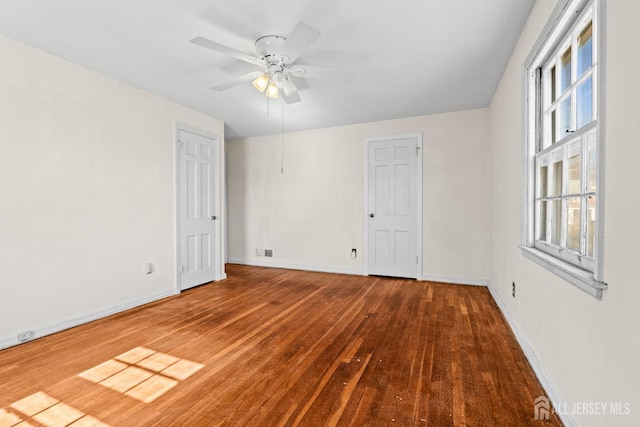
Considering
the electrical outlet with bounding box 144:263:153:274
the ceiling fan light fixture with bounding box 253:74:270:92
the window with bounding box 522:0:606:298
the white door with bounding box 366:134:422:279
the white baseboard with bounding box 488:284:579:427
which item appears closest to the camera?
the window with bounding box 522:0:606:298

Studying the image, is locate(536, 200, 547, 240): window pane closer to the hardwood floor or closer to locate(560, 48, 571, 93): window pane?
locate(560, 48, 571, 93): window pane

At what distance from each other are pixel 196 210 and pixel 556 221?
159 inches

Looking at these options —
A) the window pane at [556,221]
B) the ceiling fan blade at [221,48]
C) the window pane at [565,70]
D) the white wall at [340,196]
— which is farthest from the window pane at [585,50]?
the white wall at [340,196]

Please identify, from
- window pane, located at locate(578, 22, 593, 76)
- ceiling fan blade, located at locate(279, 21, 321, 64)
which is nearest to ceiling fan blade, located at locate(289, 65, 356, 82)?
ceiling fan blade, located at locate(279, 21, 321, 64)

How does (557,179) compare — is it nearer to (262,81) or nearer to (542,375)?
(542,375)

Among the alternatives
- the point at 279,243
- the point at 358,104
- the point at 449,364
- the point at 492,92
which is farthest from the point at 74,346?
the point at 492,92

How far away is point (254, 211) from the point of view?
5852 mm

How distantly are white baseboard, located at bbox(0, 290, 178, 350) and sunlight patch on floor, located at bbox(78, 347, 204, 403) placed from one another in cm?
97

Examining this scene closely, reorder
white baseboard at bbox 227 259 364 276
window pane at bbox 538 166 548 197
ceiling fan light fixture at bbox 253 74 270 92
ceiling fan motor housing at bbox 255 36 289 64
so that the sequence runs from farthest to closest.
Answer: white baseboard at bbox 227 259 364 276
ceiling fan light fixture at bbox 253 74 270 92
ceiling fan motor housing at bbox 255 36 289 64
window pane at bbox 538 166 548 197

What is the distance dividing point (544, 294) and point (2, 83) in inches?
168

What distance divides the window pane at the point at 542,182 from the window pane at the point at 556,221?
0.17m

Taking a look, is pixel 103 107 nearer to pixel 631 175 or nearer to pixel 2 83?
pixel 2 83

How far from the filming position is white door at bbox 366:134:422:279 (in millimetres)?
4633

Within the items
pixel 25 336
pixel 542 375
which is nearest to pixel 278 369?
pixel 542 375
